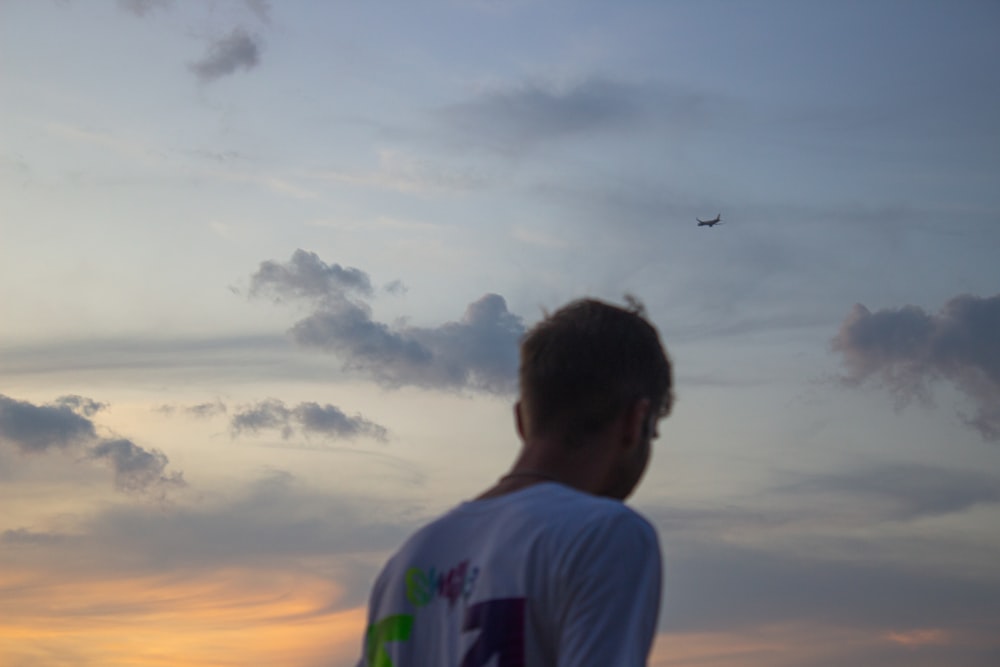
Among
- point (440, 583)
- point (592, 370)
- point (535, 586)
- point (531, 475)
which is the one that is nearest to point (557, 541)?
point (535, 586)

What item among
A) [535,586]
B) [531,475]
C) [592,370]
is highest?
[592,370]

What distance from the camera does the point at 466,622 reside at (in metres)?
4.58

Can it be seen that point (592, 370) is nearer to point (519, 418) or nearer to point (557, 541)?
point (519, 418)

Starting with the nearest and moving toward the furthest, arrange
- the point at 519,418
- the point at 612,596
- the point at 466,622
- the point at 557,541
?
the point at 612,596 → the point at 557,541 → the point at 466,622 → the point at 519,418

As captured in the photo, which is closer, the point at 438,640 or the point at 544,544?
the point at 544,544

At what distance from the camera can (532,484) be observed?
15.8ft

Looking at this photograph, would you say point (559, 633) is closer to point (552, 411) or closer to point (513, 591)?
point (513, 591)

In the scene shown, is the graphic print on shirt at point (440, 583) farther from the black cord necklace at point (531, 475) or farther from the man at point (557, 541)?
the black cord necklace at point (531, 475)

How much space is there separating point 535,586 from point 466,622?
427 mm

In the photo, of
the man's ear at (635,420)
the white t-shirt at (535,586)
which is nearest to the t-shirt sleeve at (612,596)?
the white t-shirt at (535,586)

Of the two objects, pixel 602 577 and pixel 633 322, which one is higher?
pixel 633 322

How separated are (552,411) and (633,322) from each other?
601 millimetres

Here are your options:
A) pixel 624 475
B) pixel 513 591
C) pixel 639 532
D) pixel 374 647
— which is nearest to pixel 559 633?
pixel 513 591

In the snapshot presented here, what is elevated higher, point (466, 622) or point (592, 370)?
point (592, 370)
